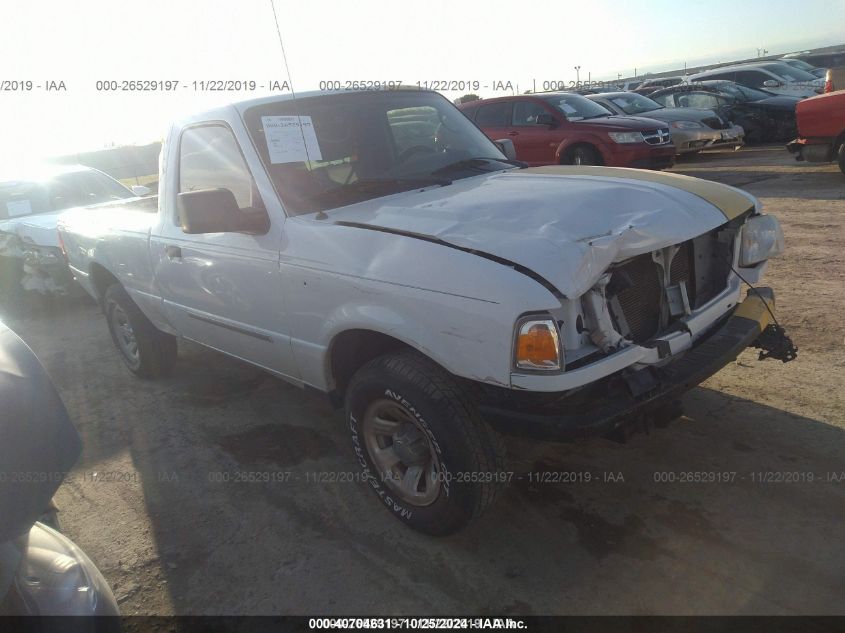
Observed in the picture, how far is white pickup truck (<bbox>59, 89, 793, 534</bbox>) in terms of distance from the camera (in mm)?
2348

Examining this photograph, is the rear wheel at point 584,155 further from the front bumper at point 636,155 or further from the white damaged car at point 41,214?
the white damaged car at point 41,214

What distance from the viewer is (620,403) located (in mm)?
2400

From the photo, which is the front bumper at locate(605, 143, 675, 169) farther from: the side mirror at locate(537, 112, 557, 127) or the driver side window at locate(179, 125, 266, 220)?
the driver side window at locate(179, 125, 266, 220)

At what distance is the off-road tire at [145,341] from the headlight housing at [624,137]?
7.91m

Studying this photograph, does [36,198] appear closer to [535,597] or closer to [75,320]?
[75,320]

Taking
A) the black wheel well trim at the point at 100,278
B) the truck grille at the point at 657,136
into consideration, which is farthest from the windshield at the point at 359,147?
the truck grille at the point at 657,136

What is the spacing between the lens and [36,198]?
27.2 feet

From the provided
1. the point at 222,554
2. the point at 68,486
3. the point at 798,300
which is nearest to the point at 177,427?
the point at 68,486

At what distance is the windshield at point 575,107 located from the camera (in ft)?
36.6

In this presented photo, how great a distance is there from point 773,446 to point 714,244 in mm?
1083

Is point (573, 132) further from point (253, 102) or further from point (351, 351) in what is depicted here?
point (351, 351)

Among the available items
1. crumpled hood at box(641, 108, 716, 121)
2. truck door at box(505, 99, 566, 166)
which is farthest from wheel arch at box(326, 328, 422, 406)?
crumpled hood at box(641, 108, 716, 121)

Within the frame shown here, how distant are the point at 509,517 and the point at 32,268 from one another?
707 cm

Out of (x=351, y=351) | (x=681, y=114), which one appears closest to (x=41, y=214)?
(x=351, y=351)
